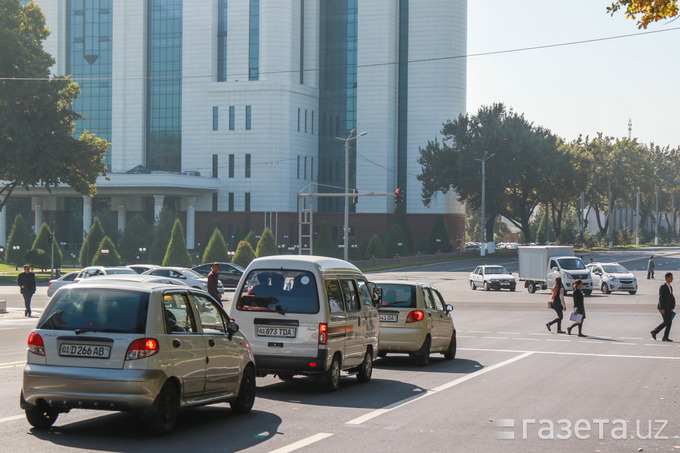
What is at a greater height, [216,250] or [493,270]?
[216,250]

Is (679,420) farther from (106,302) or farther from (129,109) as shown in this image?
(129,109)

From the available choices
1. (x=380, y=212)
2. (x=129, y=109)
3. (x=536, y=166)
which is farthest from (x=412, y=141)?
(x=129, y=109)

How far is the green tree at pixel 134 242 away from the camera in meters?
79.9

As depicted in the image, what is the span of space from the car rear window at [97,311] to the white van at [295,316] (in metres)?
4.46

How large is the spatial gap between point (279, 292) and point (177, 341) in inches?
171

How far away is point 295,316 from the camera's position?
14.7 meters

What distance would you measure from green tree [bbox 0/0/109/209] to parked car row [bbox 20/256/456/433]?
153 feet

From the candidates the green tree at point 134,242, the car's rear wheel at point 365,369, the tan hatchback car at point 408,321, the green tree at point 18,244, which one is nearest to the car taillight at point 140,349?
the car's rear wheel at point 365,369

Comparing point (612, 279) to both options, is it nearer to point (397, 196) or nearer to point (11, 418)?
point (397, 196)

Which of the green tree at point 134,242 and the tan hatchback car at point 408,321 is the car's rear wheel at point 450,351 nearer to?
the tan hatchback car at point 408,321

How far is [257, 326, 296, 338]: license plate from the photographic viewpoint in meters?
14.7

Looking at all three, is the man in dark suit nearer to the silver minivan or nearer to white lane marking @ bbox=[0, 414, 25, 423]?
the silver minivan

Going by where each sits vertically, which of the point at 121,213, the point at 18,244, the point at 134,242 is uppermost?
the point at 121,213

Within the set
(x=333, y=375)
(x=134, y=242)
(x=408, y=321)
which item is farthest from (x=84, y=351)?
(x=134, y=242)
